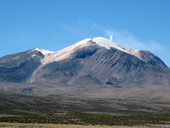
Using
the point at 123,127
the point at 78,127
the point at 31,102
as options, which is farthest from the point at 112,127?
the point at 31,102

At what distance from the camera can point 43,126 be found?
2844 inches

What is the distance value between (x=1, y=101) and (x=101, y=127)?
98.2 m

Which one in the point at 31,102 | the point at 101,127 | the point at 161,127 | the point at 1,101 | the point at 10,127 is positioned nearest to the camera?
the point at 10,127

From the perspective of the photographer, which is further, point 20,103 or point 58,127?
point 20,103

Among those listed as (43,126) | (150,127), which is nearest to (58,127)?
(43,126)

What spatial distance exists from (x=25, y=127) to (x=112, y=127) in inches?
666

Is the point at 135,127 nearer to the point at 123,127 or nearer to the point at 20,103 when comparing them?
the point at 123,127

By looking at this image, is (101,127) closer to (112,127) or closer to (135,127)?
(112,127)

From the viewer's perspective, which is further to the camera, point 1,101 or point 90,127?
point 1,101

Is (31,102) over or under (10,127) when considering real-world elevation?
over

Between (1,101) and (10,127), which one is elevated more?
(1,101)

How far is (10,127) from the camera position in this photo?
221 ft

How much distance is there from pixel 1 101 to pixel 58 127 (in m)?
97.2

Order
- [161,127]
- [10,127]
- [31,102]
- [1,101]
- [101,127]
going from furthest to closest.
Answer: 1. [31,102]
2. [1,101]
3. [161,127]
4. [101,127]
5. [10,127]
